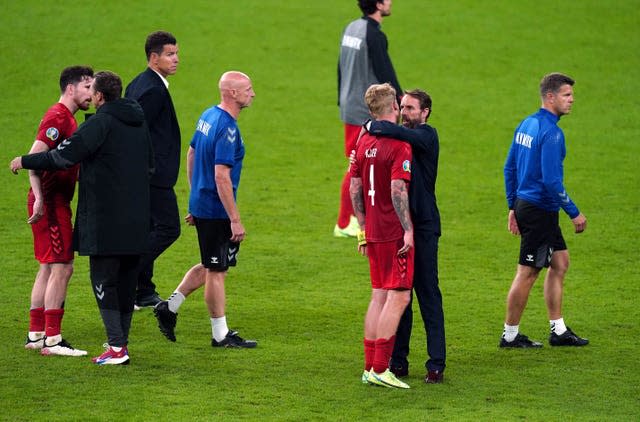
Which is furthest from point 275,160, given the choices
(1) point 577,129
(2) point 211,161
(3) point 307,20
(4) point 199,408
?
(4) point 199,408

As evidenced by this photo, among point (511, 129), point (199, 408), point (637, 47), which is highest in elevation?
point (637, 47)

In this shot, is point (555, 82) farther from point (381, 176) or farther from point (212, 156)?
point (212, 156)

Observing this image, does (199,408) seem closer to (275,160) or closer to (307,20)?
(275,160)

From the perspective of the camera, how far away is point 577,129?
17328mm

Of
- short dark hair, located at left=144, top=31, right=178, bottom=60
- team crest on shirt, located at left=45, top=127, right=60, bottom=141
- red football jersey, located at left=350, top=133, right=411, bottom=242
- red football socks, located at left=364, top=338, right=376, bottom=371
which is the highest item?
short dark hair, located at left=144, top=31, right=178, bottom=60

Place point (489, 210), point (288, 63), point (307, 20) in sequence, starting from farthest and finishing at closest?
point (307, 20) → point (288, 63) → point (489, 210)

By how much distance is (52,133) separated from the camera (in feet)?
27.7

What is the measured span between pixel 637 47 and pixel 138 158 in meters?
14.3

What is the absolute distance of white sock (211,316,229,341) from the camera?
8820 mm

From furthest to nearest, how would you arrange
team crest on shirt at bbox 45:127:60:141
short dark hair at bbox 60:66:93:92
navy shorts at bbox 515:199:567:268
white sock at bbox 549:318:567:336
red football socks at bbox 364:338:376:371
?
white sock at bbox 549:318:567:336
navy shorts at bbox 515:199:567:268
short dark hair at bbox 60:66:93:92
team crest on shirt at bbox 45:127:60:141
red football socks at bbox 364:338:376:371

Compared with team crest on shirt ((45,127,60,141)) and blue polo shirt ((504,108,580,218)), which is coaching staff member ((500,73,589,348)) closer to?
blue polo shirt ((504,108,580,218))

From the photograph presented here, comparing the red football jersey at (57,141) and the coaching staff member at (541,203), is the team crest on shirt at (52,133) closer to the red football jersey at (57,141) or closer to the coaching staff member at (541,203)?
the red football jersey at (57,141)

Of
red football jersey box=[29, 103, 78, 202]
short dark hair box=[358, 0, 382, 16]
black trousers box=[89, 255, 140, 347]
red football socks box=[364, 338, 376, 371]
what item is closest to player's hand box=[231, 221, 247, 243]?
black trousers box=[89, 255, 140, 347]

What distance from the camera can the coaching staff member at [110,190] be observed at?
7.98 metres
